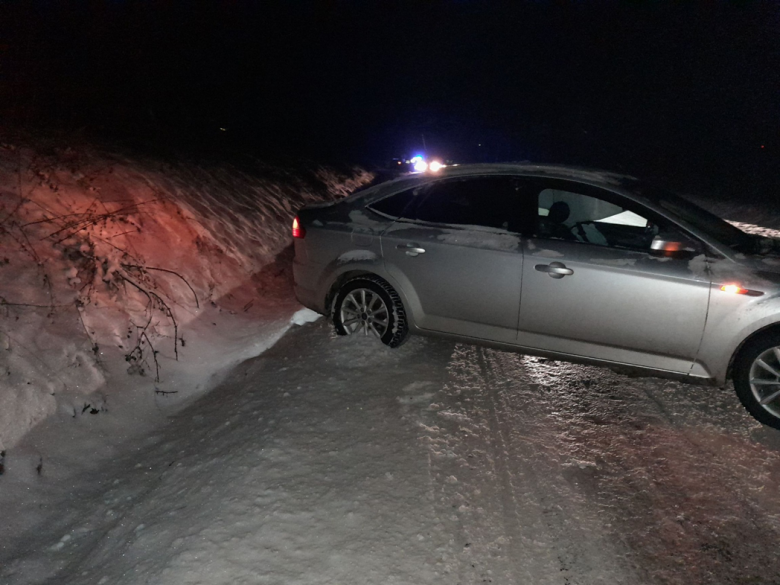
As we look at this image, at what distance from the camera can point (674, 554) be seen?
2740 millimetres

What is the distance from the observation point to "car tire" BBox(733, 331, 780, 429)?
12.2ft

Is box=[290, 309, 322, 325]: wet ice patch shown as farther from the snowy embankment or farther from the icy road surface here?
the icy road surface

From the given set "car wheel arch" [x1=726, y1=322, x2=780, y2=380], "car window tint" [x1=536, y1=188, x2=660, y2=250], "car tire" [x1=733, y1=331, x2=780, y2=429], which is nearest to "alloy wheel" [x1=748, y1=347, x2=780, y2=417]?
"car tire" [x1=733, y1=331, x2=780, y2=429]

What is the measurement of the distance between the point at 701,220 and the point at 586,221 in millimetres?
842

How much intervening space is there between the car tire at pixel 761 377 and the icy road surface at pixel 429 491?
0.44 feet

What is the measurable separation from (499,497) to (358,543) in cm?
88

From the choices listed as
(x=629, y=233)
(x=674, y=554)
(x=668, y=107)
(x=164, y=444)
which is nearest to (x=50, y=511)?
(x=164, y=444)

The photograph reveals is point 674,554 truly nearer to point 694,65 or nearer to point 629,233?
point 629,233

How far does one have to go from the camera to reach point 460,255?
14.8ft

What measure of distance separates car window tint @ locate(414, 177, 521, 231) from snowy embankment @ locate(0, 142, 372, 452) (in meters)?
2.15

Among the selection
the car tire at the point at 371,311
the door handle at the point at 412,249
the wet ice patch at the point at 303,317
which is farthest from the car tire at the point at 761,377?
the wet ice patch at the point at 303,317

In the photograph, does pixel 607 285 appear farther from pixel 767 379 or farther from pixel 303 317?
pixel 303 317

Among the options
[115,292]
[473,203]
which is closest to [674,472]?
[473,203]

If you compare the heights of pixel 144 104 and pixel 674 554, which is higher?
pixel 144 104
